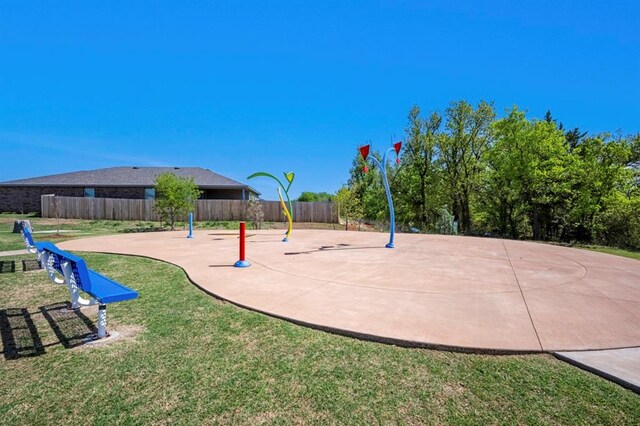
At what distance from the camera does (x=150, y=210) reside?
24.7 metres

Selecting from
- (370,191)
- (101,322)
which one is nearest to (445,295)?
(101,322)

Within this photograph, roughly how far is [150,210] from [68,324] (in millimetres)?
23257

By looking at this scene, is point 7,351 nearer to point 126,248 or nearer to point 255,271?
point 255,271

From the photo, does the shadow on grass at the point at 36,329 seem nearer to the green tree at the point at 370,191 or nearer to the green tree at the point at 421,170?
the green tree at the point at 421,170

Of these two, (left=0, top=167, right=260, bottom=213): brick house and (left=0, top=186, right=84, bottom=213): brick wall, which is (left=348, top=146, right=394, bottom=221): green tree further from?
(left=0, top=186, right=84, bottom=213): brick wall

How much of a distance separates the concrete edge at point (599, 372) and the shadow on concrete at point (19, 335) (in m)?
4.90

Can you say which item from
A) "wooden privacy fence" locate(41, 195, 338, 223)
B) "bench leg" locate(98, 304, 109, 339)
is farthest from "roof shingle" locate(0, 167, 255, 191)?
"bench leg" locate(98, 304, 109, 339)

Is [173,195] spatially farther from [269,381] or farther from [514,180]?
[514,180]

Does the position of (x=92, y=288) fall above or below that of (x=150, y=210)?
below

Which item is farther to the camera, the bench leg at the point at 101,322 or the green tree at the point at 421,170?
the green tree at the point at 421,170

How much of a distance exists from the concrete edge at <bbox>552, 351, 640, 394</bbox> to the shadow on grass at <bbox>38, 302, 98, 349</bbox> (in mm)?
4679

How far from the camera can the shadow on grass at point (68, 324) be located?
339 cm

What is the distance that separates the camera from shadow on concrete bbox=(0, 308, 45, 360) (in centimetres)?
308

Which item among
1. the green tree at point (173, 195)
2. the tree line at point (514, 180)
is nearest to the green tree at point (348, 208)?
the tree line at point (514, 180)
